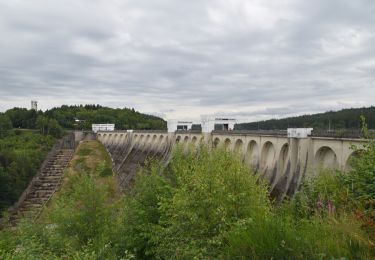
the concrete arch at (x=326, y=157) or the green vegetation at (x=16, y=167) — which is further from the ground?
the concrete arch at (x=326, y=157)

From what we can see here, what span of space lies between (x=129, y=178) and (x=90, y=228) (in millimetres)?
50804

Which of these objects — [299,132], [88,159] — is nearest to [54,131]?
[88,159]

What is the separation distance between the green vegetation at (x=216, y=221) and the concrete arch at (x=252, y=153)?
69.0ft

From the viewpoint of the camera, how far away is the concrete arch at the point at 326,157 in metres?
30.2

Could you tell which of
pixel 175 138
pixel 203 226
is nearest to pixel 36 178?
pixel 175 138

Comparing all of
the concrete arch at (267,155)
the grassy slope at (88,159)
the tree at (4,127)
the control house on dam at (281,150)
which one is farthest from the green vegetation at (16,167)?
the concrete arch at (267,155)

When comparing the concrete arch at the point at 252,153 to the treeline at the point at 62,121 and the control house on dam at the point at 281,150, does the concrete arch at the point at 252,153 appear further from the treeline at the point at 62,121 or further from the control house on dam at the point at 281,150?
the treeline at the point at 62,121

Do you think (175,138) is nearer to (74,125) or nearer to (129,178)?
(129,178)

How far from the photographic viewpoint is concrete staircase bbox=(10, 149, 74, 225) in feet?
211

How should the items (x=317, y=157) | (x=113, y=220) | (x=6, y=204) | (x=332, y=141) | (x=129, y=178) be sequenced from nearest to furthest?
(x=113, y=220) → (x=332, y=141) → (x=317, y=157) → (x=6, y=204) → (x=129, y=178)

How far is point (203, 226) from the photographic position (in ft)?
37.2

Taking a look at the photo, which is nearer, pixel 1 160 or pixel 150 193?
pixel 150 193

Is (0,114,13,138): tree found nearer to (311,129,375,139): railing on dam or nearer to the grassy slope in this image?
the grassy slope

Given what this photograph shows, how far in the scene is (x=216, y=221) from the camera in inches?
440
